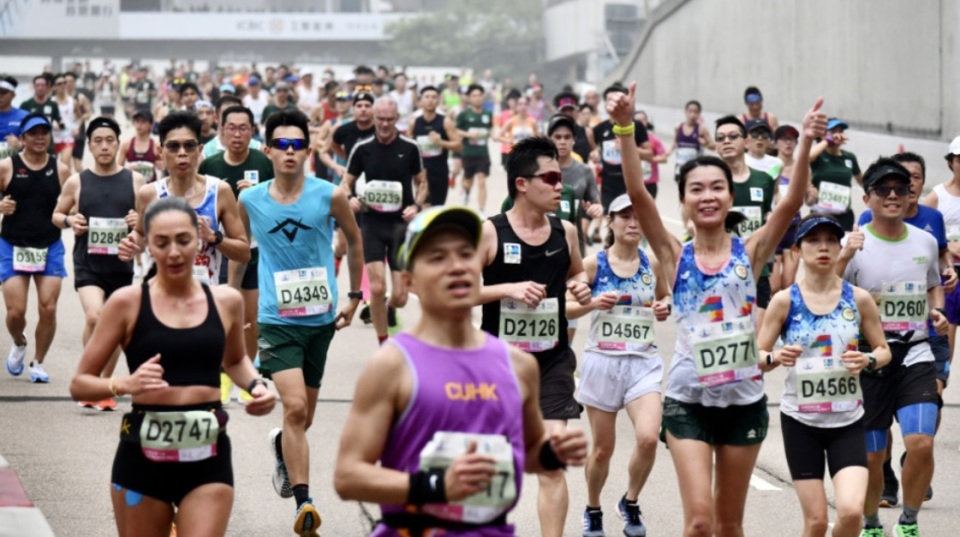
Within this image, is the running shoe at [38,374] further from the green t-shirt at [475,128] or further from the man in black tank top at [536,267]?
the green t-shirt at [475,128]

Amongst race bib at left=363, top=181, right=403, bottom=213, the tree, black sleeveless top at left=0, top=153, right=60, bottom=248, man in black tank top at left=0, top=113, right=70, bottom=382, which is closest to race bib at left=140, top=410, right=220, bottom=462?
man in black tank top at left=0, top=113, right=70, bottom=382

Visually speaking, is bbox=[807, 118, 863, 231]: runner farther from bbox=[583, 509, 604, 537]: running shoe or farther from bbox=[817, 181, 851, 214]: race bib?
bbox=[583, 509, 604, 537]: running shoe

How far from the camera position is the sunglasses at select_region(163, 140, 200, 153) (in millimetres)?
10188

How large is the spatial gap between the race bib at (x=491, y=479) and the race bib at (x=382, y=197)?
389 inches

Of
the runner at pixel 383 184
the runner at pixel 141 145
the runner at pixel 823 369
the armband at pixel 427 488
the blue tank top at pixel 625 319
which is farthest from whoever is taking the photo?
the runner at pixel 141 145

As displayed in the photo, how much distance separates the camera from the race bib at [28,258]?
1313 centimetres

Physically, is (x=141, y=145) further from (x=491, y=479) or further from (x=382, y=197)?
(x=491, y=479)

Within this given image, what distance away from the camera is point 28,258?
13156 millimetres

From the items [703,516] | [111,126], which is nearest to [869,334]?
[703,516]

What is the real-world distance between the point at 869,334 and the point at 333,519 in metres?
3.06

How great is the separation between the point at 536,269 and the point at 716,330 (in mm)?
1334

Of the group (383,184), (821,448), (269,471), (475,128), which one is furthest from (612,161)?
(821,448)

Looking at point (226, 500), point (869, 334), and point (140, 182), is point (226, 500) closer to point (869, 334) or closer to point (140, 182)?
point (869, 334)

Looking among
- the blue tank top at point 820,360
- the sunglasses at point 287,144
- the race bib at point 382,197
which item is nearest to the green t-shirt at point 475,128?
the race bib at point 382,197
